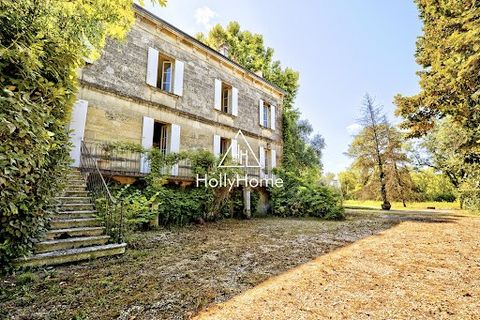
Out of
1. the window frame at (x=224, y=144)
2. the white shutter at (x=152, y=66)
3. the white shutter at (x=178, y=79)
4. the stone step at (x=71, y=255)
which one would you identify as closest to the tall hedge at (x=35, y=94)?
the stone step at (x=71, y=255)

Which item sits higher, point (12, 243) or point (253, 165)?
point (253, 165)

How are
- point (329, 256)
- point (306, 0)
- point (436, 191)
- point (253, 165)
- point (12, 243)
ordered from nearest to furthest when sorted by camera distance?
point (12, 243) → point (329, 256) → point (306, 0) → point (253, 165) → point (436, 191)

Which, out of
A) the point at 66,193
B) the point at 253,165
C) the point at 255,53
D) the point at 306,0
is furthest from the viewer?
the point at 255,53

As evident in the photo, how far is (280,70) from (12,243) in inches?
830

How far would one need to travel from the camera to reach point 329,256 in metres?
3.99

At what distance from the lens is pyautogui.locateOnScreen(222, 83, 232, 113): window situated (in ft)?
38.0

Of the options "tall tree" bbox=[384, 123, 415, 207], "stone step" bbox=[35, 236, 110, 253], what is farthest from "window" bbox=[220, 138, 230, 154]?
"tall tree" bbox=[384, 123, 415, 207]

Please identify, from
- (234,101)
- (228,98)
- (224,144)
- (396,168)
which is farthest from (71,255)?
(396,168)

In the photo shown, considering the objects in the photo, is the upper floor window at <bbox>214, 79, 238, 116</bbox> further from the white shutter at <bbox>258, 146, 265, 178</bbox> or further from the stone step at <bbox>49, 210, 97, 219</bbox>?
the stone step at <bbox>49, 210, 97, 219</bbox>

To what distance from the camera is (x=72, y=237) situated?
4.00 meters

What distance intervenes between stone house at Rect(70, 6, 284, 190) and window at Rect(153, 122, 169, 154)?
0.13 ft

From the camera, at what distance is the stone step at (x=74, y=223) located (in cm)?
396

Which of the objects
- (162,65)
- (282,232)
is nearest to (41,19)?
(282,232)

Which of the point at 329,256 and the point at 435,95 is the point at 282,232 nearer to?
the point at 329,256
